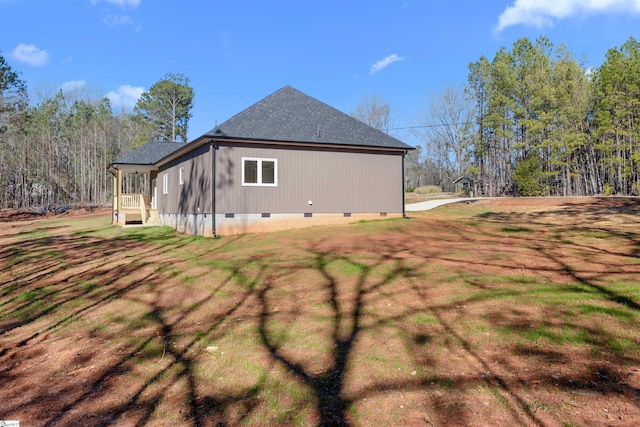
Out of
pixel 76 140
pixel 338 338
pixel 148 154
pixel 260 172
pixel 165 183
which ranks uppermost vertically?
pixel 76 140

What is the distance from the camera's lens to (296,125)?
54.7 ft

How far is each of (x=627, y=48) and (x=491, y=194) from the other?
17.5 meters

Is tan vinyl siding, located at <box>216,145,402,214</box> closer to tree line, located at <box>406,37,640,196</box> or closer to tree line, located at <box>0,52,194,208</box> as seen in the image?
tree line, located at <box>406,37,640,196</box>

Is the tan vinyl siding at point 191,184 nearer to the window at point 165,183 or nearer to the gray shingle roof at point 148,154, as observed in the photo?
the window at point 165,183

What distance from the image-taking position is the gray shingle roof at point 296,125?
15406 millimetres

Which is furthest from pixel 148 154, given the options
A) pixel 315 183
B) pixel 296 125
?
pixel 315 183

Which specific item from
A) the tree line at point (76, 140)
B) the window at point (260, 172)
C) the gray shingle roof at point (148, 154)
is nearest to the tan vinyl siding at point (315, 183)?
the window at point (260, 172)

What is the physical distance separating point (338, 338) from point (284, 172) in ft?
36.5

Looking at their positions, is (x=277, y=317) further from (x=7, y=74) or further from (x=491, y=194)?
(x=491, y=194)

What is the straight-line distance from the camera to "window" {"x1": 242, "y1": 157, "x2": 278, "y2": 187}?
49.8ft

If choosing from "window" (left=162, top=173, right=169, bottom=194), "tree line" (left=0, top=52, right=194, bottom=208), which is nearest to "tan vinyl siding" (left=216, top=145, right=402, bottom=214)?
"window" (left=162, top=173, right=169, bottom=194)

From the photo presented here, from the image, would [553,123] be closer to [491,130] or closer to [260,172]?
[491,130]

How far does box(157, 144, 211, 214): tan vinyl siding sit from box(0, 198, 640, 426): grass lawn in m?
5.46

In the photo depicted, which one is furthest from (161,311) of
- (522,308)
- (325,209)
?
(325,209)
